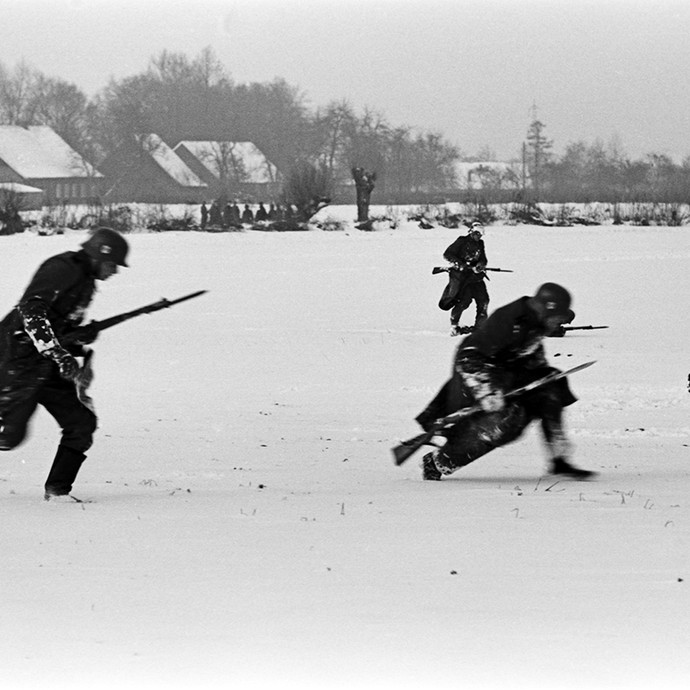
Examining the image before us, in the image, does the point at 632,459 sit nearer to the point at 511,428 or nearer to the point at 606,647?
the point at 511,428

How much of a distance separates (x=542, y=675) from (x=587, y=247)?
133 feet

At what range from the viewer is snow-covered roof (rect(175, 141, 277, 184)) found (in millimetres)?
105312

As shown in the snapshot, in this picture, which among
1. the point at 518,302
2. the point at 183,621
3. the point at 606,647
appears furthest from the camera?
the point at 518,302

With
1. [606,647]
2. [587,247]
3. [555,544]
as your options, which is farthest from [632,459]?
[587,247]

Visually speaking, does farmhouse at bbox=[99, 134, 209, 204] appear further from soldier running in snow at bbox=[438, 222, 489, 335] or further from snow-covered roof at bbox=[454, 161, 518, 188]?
soldier running in snow at bbox=[438, 222, 489, 335]

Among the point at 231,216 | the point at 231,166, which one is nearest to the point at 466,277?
the point at 231,216

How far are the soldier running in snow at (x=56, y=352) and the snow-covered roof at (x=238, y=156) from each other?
96812 mm

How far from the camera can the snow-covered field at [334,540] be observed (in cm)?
473

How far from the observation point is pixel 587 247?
4438 cm

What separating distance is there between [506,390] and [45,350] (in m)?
2.84

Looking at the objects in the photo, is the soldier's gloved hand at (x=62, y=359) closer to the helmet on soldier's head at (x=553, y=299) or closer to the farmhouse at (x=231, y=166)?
the helmet on soldier's head at (x=553, y=299)

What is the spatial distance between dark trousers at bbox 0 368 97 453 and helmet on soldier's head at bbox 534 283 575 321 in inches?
107

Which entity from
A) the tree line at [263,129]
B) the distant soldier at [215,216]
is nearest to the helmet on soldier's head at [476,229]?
the distant soldier at [215,216]

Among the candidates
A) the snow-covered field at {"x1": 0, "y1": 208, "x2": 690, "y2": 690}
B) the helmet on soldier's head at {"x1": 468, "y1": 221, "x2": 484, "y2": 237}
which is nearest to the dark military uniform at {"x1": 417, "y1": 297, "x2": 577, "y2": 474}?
the snow-covered field at {"x1": 0, "y1": 208, "x2": 690, "y2": 690}
